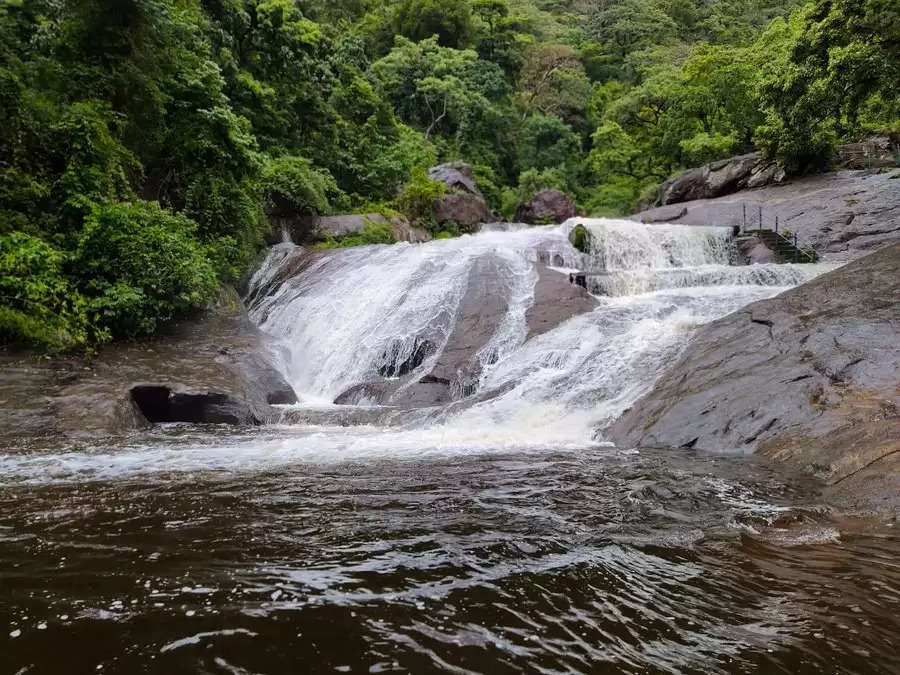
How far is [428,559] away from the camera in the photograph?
3.05m

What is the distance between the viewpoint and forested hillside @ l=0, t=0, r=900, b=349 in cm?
1077

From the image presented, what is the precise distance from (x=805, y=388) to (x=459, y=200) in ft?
70.6

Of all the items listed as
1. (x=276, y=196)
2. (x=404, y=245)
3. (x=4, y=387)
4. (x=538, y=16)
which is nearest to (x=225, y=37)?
(x=276, y=196)

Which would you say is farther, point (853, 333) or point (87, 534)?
point (853, 333)

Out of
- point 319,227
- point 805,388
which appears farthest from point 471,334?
point 319,227

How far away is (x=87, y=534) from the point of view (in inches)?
133

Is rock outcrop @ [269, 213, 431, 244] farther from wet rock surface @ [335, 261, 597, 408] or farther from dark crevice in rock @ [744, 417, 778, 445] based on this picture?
dark crevice in rock @ [744, 417, 778, 445]

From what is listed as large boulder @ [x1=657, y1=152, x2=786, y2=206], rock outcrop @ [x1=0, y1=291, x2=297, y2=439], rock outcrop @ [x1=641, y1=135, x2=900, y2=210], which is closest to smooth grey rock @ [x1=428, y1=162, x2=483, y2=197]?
rock outcrop @ [x1=641, y1=135, x2=900, y2=210]

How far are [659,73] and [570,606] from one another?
36.7 meters

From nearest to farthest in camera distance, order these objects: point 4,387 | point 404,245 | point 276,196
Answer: point 4,387 < point 404,245 < point 276,196

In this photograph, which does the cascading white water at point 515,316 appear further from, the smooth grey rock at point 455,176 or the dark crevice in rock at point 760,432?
the smooth grey rock at point 455,176

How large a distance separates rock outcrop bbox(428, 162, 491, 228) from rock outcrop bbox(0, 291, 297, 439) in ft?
49.7

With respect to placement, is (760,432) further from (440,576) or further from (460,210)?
(460,210)

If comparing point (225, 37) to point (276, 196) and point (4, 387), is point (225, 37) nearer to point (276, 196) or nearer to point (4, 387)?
point (276, 196)
